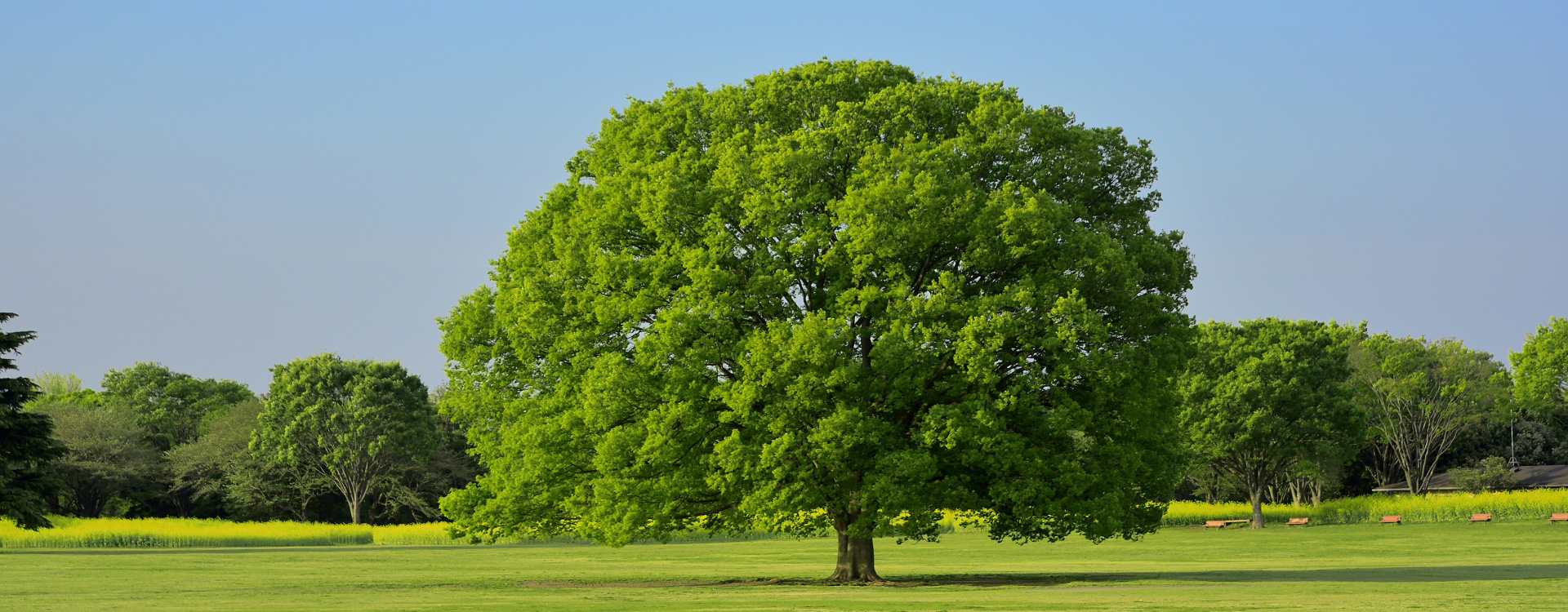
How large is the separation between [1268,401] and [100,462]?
7284 centimetres

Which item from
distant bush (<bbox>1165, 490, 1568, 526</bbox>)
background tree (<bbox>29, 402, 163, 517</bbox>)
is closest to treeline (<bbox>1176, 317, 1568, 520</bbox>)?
distant bush (<bbox>1165, 490, 1568, 526</bbox>)

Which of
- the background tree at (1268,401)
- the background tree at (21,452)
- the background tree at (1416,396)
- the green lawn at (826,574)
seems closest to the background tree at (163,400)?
the green lawn at (826,574)

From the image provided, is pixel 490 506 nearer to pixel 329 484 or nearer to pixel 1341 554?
pixel 1341 554

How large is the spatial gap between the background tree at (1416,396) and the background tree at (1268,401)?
53.1 ft

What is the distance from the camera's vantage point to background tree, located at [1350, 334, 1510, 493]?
96.4 m

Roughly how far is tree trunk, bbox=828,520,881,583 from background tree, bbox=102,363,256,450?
80.4m

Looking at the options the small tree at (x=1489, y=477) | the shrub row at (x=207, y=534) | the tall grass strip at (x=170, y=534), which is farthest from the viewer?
the small tree at (x=1489, y=477)

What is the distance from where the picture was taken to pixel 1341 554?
4559 cm

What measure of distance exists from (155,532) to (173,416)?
37.6m

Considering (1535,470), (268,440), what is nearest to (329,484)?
(268,440)

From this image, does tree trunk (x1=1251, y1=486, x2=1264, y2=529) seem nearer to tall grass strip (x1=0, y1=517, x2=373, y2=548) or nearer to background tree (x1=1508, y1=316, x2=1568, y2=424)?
background tree (x1=1508, y1=316, x2=1568, y2=424)

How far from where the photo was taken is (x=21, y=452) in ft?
124

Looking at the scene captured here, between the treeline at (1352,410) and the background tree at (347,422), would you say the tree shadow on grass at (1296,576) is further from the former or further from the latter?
the background tree at (347,422)

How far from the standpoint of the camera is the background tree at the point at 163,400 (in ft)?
330
